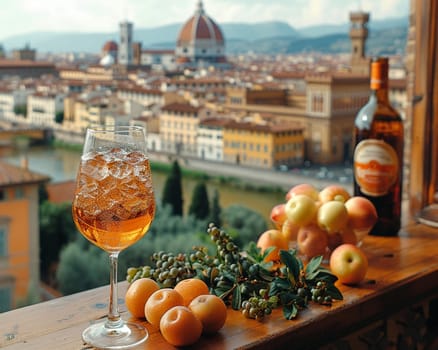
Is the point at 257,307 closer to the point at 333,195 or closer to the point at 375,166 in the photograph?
the point at 333,195

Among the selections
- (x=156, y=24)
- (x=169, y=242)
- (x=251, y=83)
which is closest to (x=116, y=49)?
(x=156, y=24)

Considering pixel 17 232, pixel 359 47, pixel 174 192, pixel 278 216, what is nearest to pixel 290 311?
pixel 278 216

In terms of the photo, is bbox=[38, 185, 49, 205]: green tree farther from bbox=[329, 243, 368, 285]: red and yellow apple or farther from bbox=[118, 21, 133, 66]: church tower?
bbox=[329, 243, 368, 285]: red and yellow apple

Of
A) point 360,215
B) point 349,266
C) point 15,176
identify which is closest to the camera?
point 349,266

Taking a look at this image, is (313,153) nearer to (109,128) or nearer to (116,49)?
(116,49)

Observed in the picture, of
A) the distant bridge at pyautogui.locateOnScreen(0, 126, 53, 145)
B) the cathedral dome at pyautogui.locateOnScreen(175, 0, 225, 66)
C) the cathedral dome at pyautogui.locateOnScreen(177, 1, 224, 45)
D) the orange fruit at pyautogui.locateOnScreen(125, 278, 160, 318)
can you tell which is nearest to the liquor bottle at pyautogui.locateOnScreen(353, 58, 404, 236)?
the orange fruit at pyautogui.locateOnScreen(125, 278, 160, 318)

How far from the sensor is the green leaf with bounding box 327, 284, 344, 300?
0.83 meters

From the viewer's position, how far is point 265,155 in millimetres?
8391

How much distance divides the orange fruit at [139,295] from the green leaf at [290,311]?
15cm

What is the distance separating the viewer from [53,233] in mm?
8531

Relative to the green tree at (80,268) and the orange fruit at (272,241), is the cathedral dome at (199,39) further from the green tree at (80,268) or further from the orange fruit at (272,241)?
the orange fruit at (272,241)

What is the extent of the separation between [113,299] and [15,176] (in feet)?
17.7

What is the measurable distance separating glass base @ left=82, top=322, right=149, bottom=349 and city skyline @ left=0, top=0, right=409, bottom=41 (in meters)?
→ 6.16

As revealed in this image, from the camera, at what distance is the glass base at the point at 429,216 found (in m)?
1.26
